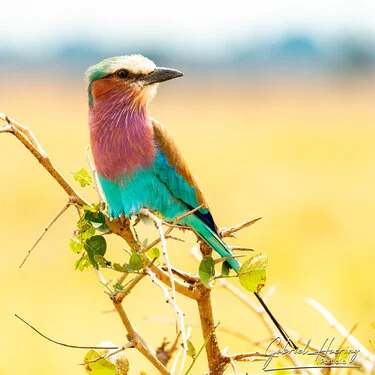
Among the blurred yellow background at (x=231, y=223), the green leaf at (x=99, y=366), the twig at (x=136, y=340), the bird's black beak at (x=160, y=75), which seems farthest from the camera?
the blurred yellow background at (x=231, y=223)

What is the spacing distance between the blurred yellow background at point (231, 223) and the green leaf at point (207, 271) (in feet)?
3.25

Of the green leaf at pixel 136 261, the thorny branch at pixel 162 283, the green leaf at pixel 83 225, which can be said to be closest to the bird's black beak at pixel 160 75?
the thorny branch at pixel 162 283

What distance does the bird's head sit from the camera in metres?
3.32

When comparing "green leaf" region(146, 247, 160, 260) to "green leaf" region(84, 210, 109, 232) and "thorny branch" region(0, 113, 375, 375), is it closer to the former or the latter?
"thorny branch" region(0, 113, 375, 375)

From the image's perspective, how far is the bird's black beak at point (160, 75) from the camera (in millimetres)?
3177

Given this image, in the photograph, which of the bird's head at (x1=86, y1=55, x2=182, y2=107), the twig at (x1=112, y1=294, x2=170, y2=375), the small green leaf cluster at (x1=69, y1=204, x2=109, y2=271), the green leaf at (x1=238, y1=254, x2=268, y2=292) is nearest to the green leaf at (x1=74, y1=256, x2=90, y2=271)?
the small green leaf cluster at (x1=69, y1=204, x2=109, y2=271)

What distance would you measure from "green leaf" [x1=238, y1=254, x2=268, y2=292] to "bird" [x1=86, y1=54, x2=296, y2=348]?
106cm

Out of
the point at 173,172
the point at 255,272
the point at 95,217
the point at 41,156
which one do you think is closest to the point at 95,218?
the point at 95,217

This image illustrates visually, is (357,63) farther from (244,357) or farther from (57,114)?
(244,357)

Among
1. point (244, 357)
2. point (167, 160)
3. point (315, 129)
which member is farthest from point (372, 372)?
point (315, 129)

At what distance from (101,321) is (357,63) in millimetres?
37734

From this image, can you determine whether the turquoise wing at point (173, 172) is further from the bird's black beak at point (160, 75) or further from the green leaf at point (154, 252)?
the green leaf at point (154, 252)

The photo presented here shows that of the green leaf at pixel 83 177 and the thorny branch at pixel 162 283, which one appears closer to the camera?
the thorny branch at pixel 162 283

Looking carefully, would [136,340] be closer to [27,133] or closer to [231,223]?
[27,133]
